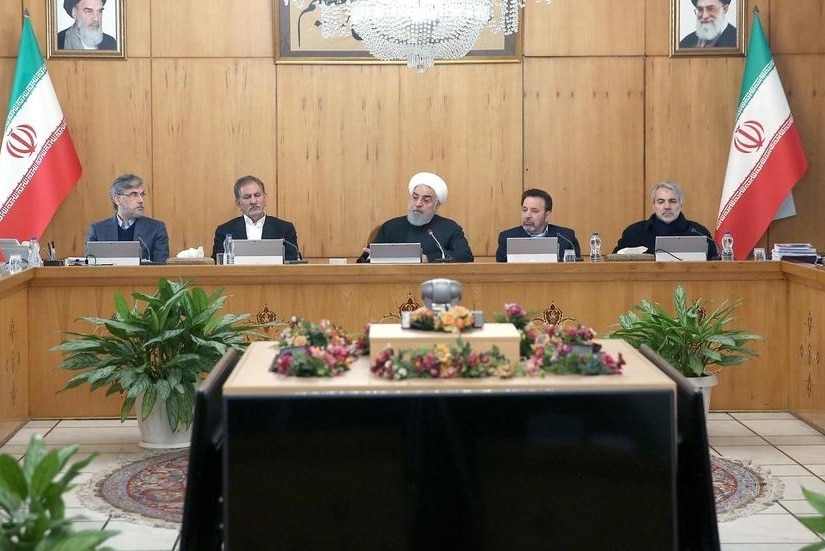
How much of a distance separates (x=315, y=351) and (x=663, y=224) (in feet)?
15.8

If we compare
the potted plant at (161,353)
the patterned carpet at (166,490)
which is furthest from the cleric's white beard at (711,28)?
the potted plant at (161,353)

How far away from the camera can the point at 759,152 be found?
832 centimetres

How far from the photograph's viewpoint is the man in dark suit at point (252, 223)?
25.2 feet

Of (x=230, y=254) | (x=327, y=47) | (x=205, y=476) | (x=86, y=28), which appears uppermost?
(x=86, y=28)

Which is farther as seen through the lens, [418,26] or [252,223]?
[252,223]

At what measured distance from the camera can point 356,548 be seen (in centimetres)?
319

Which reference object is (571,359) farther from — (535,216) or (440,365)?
(535,216)

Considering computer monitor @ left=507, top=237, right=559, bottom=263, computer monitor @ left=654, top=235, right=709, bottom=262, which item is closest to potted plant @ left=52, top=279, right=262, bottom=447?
computer monitor @ left=507, top=237, right=559, bottom=263

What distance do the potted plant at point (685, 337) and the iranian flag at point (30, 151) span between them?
14.0 feet

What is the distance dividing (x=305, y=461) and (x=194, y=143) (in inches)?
222

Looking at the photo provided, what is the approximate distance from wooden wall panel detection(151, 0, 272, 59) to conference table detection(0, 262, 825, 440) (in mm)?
2619

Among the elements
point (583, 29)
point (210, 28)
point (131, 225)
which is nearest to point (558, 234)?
point (583, 29)

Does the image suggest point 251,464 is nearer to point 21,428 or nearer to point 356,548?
point 356,548

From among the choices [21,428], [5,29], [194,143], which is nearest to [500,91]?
[194,143]
